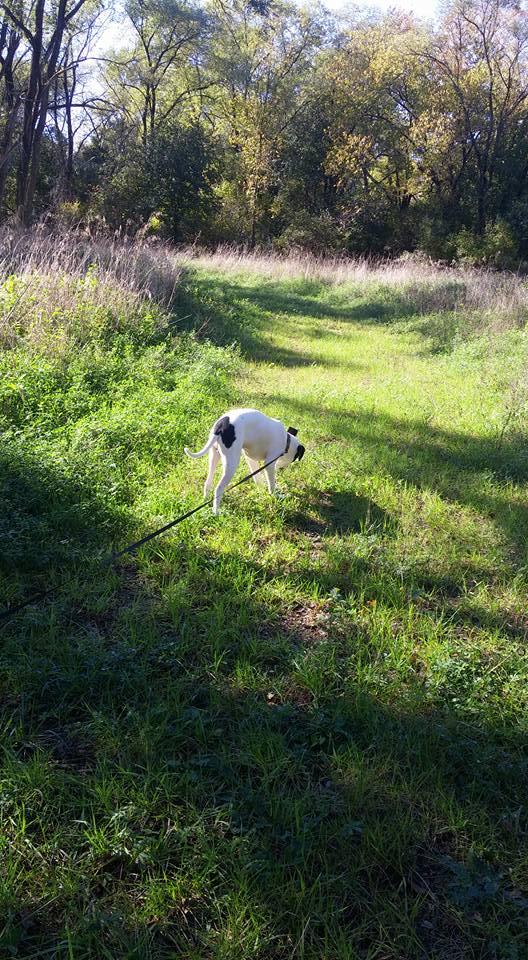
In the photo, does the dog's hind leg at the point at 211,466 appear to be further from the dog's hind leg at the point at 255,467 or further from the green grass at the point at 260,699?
the dog's hind leg at the point at 255,467

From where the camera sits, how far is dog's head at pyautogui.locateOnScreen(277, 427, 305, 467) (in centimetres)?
430

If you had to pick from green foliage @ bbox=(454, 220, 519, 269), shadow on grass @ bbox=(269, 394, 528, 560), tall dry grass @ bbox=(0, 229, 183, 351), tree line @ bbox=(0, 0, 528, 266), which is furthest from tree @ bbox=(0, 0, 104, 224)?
green foliage @ bbox=(454, 220, 519, 269)

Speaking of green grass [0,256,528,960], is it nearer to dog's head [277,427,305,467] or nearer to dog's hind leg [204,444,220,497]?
dog's hind leg [204,444,220,497]

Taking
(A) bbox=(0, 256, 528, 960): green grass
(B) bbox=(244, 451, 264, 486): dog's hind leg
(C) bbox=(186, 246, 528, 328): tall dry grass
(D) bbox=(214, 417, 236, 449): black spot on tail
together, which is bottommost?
(A) bbox=(0, 256, 528, 960): green grass

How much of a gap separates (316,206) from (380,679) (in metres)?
29.9

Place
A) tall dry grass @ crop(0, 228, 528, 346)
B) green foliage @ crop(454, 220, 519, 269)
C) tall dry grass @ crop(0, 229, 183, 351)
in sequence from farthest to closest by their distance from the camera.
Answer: green foliage @ crop(454, 220, 519, 269), tall dry grass @ crop(0, 228, 528, 346), tall dry grass @ crop(0, 229, 183, 351)

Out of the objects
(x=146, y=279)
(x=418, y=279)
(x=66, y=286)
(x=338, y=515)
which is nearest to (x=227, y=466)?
(x=338, y=515)

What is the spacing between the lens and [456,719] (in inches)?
93.0

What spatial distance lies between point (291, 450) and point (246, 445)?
1.34 ft

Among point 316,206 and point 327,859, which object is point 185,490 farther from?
point 316,206

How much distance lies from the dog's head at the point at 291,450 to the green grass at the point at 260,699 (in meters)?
0.28

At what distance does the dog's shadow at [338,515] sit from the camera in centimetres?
402

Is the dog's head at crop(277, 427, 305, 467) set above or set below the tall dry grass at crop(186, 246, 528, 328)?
below

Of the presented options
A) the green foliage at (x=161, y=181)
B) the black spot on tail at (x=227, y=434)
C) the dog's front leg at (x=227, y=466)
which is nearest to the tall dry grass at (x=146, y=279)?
the black spot on tail at (x=227, y=434)
